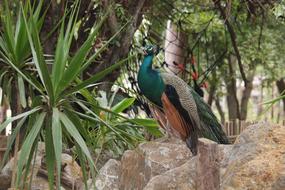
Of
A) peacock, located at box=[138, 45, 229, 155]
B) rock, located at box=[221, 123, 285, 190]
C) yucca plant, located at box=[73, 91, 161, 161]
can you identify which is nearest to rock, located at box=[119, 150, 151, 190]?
yucca plant, located at box=[73, 91, 161, 161]

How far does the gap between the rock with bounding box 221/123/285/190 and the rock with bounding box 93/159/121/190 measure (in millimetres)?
1006

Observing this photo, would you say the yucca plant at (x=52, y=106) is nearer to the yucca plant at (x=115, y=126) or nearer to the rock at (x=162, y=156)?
the yucca plant at (x=115, y=126)

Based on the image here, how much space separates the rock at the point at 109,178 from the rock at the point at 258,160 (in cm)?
101

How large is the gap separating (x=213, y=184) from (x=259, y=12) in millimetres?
5514

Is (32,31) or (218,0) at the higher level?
(218,0)

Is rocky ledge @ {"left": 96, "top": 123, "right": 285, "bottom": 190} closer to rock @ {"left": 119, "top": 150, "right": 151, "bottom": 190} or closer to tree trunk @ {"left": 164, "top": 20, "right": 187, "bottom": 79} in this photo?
rock @ {"left": 119, "top": 150, "right": 151, "bottom": 190}

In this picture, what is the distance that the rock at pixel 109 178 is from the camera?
447 cm

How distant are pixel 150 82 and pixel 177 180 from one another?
2.09 m

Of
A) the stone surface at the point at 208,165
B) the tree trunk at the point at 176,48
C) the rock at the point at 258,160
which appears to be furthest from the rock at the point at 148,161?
the tree trunk at the point at 176,48

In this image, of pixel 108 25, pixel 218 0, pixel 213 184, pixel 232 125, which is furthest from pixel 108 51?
pixel 213 184

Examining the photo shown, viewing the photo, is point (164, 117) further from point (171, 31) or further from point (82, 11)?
point (171, 31)

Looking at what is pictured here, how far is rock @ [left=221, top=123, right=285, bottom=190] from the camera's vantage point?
3.17 metres

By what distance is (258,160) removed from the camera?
3.34 m

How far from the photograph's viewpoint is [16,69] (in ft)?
11.9
